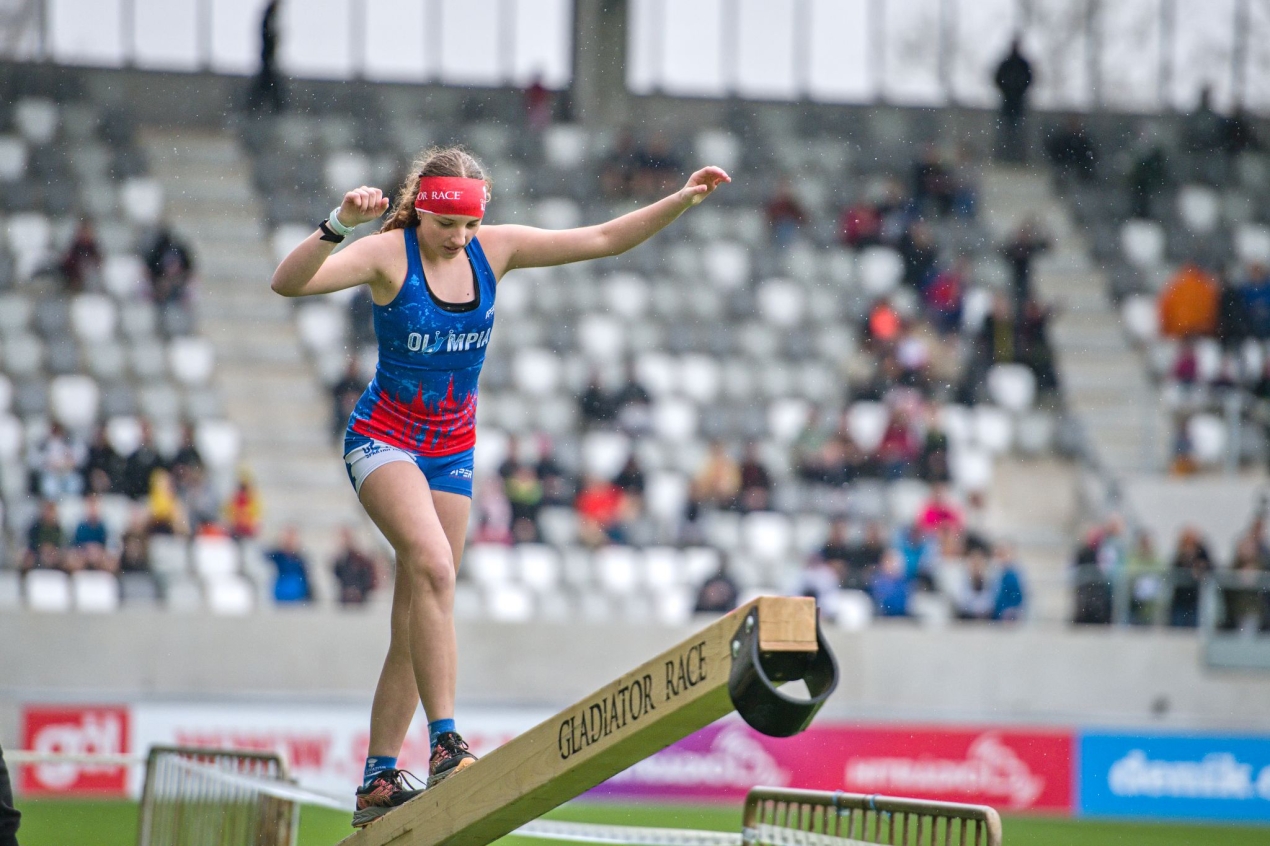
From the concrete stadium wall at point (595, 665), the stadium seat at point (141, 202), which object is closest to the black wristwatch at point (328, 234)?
the concrete stadium wall at point (595, 665)

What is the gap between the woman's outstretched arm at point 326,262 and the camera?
4773mm

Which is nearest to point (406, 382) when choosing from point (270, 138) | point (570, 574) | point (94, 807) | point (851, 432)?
point (94, 807)

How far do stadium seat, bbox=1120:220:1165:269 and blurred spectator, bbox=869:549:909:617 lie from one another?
7.12 metres

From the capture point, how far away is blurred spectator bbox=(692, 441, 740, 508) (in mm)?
16094

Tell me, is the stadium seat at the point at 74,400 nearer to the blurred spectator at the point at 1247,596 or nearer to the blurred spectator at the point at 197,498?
the blurred spectator at the point at 197,498

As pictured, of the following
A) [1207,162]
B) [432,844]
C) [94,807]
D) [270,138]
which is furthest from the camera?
[1207,162]

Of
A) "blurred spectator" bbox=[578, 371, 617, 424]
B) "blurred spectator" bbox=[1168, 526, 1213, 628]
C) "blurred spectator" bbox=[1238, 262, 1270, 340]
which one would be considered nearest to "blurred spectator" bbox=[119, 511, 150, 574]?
"blurred spectator" bbox=[578, 371, 617, 424]

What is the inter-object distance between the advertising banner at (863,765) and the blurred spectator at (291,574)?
118 inches

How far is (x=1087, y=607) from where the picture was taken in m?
14.9

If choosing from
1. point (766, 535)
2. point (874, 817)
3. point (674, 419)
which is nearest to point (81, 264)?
point (674, 419)

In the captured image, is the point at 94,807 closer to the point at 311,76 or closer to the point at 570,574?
the point at 570,574

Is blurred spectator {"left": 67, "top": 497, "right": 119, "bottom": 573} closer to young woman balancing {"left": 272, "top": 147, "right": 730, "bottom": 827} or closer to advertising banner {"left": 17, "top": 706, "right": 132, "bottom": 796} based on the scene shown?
advertising banner {"left": 17, "top": 706, "right": 132, "bottom": 796}

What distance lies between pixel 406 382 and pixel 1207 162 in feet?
60.4

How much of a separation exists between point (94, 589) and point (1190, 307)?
1161cm
